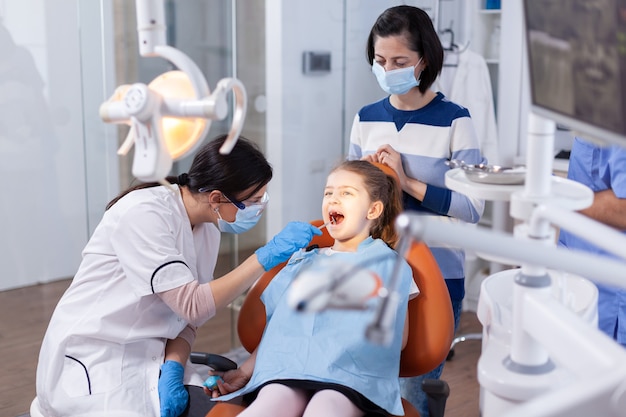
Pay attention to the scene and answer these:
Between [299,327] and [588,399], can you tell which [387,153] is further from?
[588,399]

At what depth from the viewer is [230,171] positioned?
1.88 m

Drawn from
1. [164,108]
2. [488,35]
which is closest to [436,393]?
[164,108]

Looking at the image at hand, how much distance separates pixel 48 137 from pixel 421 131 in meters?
1.51

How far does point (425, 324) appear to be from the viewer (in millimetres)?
1844

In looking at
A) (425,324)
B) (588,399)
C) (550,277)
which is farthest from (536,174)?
(425,324)

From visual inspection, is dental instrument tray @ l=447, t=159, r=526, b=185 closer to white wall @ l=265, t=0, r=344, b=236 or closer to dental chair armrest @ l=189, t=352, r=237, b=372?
dental chair armrest @ l=189, t=352, r=237, b=372

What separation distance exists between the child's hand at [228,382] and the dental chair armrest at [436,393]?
48 cm

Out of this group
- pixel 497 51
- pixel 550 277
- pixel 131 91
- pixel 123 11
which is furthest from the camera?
pixel 497 51

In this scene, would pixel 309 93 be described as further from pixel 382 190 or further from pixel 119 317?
pixel 119 317

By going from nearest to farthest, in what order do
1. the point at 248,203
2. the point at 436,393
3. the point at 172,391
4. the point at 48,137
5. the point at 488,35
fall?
the point at 436,393
the point at 172,391
the point at 248,203
the point at 48,137
the point at 488,35

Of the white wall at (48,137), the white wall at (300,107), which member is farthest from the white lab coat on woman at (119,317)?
the white wall at (300,107)

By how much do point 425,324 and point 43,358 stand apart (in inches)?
35.7

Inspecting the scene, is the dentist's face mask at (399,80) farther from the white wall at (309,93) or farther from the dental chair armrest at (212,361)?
the white wall at (309,93)

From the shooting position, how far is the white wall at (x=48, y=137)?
2748mm
